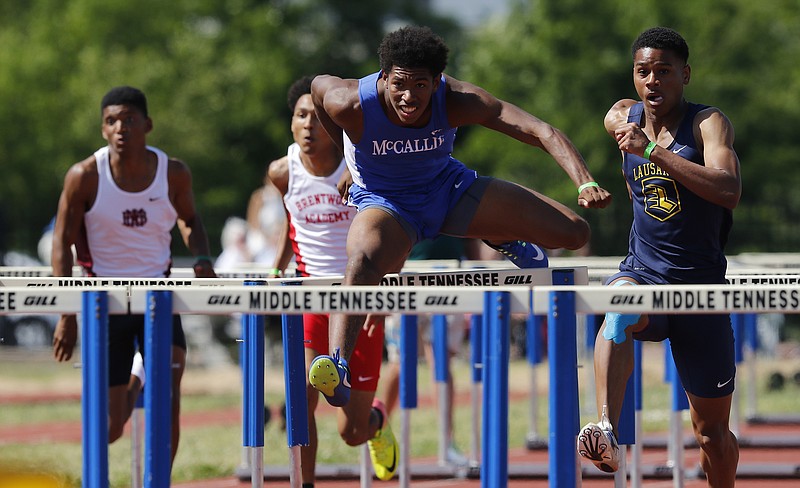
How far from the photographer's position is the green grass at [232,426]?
35.5 feet

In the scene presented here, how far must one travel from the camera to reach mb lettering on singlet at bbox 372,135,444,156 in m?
6.27

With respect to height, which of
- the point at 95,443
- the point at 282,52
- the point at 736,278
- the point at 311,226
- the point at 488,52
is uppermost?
the point at 282,52

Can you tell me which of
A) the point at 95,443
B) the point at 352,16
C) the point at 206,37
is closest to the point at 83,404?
the point at 95,443

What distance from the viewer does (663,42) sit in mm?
5895

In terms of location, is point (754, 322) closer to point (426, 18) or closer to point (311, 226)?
point (311, 226)

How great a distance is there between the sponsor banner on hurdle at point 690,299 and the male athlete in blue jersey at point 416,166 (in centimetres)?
117

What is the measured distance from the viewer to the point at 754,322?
1188 centimetres

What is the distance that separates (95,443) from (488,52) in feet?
Answer: 84.1

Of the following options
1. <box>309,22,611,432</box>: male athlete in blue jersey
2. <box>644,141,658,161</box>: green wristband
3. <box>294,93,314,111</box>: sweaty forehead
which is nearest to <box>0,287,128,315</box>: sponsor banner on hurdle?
<box>309,22,611,432</box>: male athlete in blue jersey

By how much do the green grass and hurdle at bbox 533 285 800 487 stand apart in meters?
4.18

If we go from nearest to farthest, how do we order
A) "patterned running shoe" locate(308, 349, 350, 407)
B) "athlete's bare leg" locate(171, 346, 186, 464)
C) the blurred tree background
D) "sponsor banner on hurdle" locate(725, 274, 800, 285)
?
"patterned running shoe" locate(308, 349, 350, 407) → "sponsor banner on hurdle" locate(725, 274, 800, 285) → "athlete's bare leg" locate(171, 346, 186, 464) → the blurred tree background

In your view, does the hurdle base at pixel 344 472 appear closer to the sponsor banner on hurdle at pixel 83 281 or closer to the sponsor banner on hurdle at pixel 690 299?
the sponsor banner on hurdle at pixel 83 281

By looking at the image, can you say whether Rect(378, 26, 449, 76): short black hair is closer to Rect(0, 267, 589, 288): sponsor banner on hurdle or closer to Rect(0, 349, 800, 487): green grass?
Rect(0, 267, 589, 288): sponsor banner on hurdle

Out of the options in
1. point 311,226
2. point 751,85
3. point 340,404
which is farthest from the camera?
point 751,85
